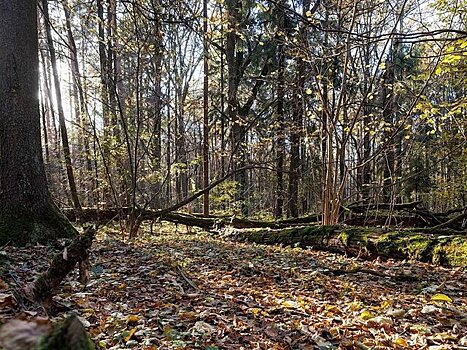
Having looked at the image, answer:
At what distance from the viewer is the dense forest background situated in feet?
20.6

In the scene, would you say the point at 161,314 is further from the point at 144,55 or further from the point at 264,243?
the point at 144,55

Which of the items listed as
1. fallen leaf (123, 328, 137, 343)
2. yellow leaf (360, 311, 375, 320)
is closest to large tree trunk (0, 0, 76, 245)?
fallen leaf (123, 328, 137, 343)

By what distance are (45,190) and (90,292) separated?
2.59 metres

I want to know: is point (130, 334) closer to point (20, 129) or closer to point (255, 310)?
point (255, 310)

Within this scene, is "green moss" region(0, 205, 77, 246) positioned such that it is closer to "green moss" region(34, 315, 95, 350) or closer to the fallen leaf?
the fallen leaf

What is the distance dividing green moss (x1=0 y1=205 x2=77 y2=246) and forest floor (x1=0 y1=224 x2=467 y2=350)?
285mm

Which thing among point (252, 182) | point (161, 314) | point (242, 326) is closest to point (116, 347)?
point (161, 314)

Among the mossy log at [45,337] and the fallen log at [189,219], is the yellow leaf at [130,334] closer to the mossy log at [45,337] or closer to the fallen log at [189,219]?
the mossy log at [45,337]

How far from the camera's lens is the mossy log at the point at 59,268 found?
2.28 metres

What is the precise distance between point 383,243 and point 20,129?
5.65m

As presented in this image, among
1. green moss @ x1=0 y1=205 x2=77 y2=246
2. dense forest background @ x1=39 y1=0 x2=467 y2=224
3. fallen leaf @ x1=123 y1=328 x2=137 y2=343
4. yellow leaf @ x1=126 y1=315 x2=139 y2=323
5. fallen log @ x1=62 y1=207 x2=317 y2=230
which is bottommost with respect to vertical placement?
fallen log @ x1=62 y1=207 x2=317 y2=230

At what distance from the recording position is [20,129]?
477 cm

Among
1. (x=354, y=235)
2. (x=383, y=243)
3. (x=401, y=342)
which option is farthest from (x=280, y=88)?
(x=401, y=342)

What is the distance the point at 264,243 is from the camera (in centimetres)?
760
